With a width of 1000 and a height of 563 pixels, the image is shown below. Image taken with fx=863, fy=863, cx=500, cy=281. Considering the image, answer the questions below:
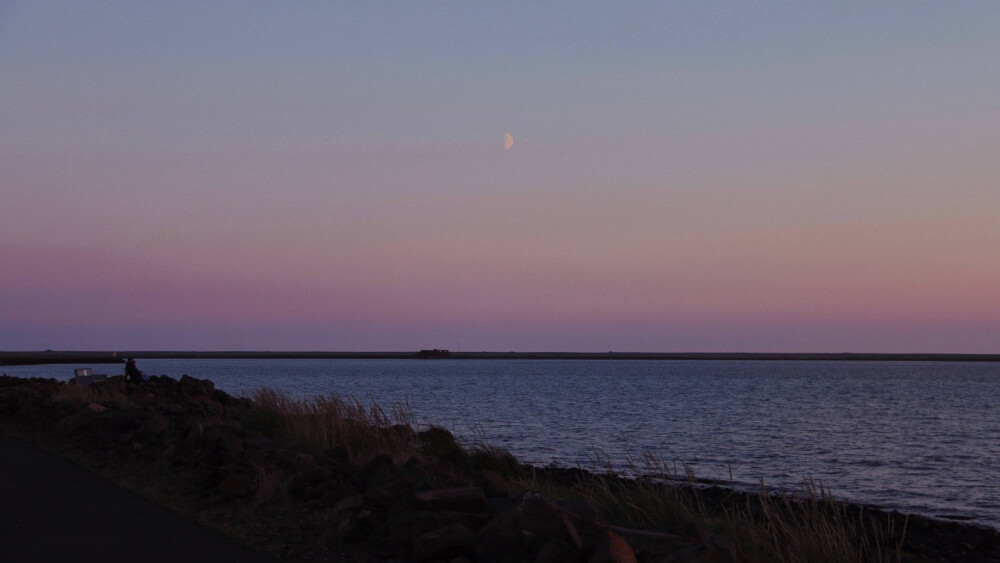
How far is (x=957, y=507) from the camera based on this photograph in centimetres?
1883

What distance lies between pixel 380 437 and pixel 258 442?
219 cm

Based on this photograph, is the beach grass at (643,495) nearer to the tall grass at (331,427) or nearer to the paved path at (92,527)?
the tall grass at (331,427)

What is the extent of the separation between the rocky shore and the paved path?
1.34 ft

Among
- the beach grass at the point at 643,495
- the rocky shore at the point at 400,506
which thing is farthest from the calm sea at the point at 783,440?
the rocky shore at the point at 400,506

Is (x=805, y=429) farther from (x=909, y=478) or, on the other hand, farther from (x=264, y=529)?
(x=264, y=529)

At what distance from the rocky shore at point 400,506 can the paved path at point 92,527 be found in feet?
1.34

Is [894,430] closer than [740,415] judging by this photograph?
Yes

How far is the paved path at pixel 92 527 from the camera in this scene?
7.62 metres

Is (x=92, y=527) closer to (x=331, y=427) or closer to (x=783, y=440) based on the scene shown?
(x=331, y=427)

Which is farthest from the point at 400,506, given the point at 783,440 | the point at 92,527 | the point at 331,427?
the point at 783,440

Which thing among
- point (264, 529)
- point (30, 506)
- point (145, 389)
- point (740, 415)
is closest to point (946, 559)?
point (264, 529)

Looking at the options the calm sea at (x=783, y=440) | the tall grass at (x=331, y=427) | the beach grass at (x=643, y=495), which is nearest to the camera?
the beach grass at (x=643, y=495)

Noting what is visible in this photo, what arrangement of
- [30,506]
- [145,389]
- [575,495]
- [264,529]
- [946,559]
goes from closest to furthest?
1. [264,529]
2. [30,506]
3. [575,495]
4. [946,559]
5. [145,389]

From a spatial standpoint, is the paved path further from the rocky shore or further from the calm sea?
the calm sea
